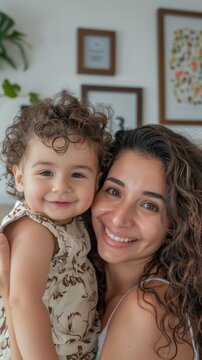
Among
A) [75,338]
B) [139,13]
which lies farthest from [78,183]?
[139,13]

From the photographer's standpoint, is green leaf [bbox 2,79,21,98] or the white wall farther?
the white wall

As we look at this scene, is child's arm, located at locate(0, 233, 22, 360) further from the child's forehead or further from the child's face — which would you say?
the child's forehead

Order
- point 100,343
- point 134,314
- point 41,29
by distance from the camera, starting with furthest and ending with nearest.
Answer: point 41,29 < point 100,343 < point 134,314

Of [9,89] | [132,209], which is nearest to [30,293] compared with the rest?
[132,209]

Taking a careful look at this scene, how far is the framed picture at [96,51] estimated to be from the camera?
290 centimetres

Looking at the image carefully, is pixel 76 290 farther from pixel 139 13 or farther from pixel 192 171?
pixel 139 13

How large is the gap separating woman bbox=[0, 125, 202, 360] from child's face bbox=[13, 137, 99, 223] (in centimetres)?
13

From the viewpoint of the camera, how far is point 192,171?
4.21 ft

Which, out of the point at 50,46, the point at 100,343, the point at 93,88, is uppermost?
the point at 50,46

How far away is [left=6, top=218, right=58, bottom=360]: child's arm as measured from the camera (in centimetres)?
102

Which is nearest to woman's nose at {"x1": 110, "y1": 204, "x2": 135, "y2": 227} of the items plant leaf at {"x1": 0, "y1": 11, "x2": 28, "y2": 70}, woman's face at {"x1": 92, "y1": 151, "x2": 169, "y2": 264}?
woman's face at {"x1": 92, "y1": 151, "x2": 169, "y2": 264}

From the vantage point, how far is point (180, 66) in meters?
3.07

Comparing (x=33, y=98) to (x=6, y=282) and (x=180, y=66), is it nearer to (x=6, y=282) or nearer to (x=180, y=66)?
(x=180, y=66)

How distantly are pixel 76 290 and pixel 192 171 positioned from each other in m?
0.45
